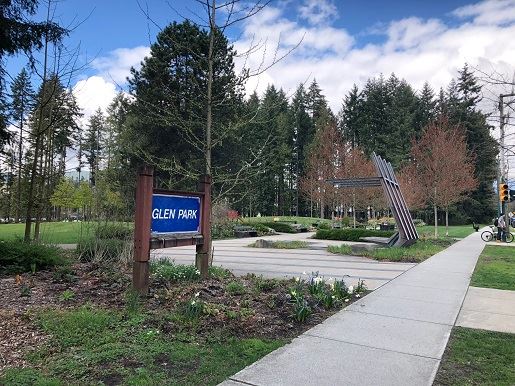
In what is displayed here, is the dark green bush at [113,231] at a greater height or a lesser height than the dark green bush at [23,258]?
greater

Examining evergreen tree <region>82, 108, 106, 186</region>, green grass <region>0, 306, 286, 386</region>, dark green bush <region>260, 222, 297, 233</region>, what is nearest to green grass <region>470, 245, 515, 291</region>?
green grass <region>0, 306, 286, 386</region>

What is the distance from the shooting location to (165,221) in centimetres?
596

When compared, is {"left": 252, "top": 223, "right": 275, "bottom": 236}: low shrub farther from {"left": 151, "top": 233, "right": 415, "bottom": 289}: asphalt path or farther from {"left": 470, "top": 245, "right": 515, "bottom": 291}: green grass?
{"left": 470, "top": 245, "right": 515, "bottom": 291}: green grass

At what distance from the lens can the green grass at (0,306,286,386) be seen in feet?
10.2

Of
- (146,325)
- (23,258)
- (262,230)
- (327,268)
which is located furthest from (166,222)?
(262,230)

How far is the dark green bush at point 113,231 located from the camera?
30.0ft

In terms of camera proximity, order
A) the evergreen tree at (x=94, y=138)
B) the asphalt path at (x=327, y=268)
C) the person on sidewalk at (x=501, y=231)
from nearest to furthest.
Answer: the asphalt path at (x=327, y=268)
the person on sidewalk at (x=501, y=231)
the evergreen tree at (x=94, y=138)

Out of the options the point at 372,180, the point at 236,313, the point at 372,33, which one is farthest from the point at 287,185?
the point at 236,313

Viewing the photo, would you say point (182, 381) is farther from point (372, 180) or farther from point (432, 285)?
point (372, 180)

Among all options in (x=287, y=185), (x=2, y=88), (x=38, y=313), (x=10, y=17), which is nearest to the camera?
(x=38, y=313)

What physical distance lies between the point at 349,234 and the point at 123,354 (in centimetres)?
1959

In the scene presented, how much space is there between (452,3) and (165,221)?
658 centimetres

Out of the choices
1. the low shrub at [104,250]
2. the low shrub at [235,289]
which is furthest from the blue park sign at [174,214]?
the low shrub at [104,250]

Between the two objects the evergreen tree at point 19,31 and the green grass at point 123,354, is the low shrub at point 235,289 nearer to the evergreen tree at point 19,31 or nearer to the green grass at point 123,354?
the green grass at point 123,354
